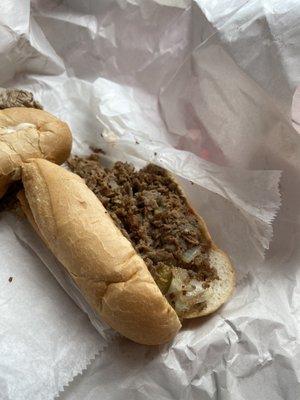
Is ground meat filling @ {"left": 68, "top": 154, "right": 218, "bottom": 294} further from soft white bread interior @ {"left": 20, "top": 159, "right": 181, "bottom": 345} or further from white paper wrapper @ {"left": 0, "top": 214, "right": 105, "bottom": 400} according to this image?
white paper wrapper @ {"left": 0, "top": 214, "right": 105, "bottom": 400}

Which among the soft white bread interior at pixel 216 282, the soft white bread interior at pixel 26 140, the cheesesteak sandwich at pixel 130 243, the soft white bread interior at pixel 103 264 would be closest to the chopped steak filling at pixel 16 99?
the soft white bread interior at pixel 26 140

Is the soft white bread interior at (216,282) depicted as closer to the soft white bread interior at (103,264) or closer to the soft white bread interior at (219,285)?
the soft white bread interior at (219,285)

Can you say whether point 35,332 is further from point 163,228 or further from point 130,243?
point 163,228

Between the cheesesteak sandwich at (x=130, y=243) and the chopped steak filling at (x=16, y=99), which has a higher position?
the chopped steak filling at (x=16, y=99)

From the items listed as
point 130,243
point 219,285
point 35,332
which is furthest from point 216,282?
point 35,332

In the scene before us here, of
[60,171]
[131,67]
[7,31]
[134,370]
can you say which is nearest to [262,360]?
[134,370]

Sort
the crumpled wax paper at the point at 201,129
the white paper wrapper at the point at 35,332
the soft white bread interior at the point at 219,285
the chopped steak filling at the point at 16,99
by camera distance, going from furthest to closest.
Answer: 1. the chopped steak filling at the point at 16,99
2. the soft white bread interior at the point at 219,285
3. the crumpled wax paper at the point at 201,129
4. the white paper wrapper at the point at 35,332

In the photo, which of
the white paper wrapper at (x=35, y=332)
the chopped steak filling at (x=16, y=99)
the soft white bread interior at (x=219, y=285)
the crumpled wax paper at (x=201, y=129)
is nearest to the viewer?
the white paper wrapper at (x=35, y=332)
